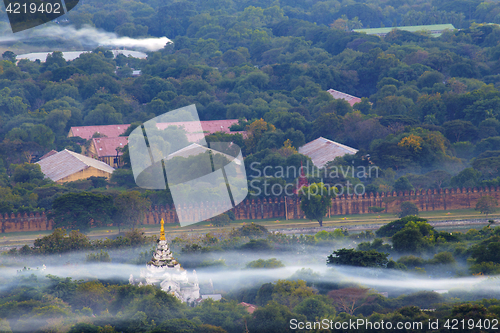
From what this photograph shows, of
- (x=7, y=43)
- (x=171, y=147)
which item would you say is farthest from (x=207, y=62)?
(x=171, y=147)

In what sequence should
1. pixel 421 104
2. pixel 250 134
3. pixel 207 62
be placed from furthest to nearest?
pixel 207 62 < pixel 421 104 < pixel 250 134

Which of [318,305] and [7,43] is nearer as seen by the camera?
[318,305]

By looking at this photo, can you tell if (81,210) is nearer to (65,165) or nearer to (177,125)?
(65,165)

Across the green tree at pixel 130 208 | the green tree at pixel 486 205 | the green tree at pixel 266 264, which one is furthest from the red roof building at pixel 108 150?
the green tree at pixel 266 264

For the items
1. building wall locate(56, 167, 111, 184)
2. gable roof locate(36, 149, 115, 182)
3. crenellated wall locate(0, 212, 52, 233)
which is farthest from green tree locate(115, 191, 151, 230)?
gable roof locate(36, 149, 115, 182)

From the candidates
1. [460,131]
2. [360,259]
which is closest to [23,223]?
[360,259]

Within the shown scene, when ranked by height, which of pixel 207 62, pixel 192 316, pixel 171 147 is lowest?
pixel 192 316

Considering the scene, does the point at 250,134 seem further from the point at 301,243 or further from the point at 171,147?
the point at 301,243
